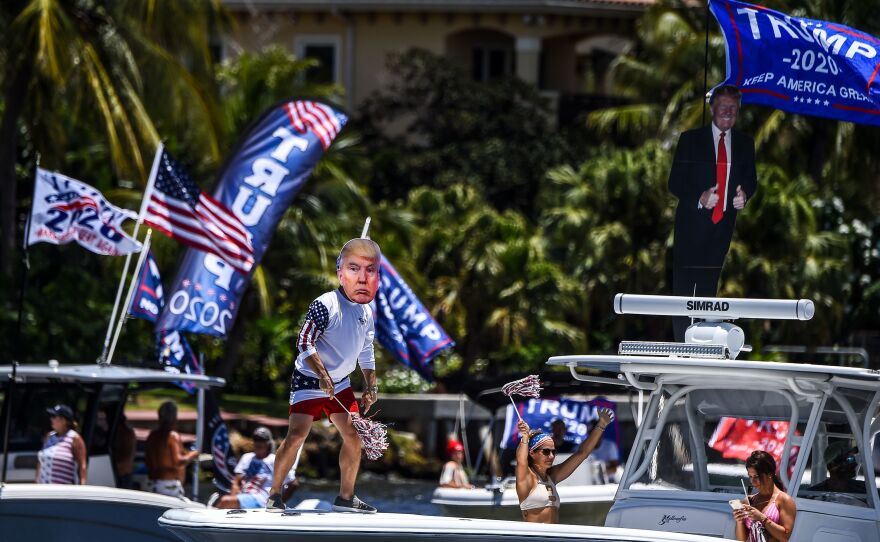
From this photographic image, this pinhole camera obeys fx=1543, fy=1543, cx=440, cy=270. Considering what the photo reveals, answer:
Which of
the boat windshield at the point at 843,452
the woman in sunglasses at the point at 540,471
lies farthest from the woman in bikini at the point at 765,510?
the woman in sunglasses at the point at 540,471

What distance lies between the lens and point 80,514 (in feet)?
Answer: 39.7

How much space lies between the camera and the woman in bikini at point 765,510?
875cm

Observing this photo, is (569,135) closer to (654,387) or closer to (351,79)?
(351,79)

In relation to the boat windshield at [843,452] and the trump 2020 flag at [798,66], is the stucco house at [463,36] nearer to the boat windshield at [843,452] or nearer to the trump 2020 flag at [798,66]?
the trump 2020 flag at [798,66]

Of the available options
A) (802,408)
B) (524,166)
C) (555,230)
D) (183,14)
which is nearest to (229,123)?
(183,14)

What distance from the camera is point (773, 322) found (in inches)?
1141

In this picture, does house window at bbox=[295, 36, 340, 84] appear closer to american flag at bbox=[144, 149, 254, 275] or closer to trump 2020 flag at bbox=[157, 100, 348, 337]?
trump 2020 flag at bbox=[157, 100, 348, 337]

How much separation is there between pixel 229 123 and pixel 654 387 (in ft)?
59.9

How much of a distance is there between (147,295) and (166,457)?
2.07 m

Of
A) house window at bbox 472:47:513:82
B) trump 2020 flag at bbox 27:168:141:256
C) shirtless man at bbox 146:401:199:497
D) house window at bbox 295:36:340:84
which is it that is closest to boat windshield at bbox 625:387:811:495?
shirtless man at bbox 146:401:199:497

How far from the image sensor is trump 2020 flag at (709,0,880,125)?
36.9 ft

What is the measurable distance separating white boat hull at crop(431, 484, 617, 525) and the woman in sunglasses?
436cm

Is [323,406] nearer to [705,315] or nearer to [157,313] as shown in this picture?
[705,315]

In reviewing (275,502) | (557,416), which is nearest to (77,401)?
(557,416)
